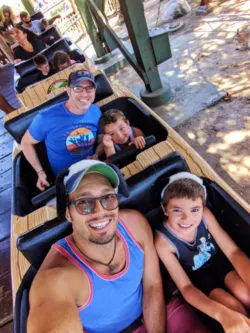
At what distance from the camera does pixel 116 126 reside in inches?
70.6

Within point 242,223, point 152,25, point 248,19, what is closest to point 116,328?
point 242,223

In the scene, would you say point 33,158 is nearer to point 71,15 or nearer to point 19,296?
point 19,296

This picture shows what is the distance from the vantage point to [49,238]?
113 cm

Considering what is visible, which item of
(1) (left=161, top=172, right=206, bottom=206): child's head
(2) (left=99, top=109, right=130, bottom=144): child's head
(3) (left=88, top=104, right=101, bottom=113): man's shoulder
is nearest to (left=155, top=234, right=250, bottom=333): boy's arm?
(1) (left=161, top=172, right=206, bottom=206): child's head

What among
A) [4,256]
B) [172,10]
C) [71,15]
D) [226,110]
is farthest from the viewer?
[71,15]

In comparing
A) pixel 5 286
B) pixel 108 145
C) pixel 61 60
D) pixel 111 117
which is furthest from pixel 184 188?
pixel 61 60

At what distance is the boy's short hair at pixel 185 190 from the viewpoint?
1.13 metres

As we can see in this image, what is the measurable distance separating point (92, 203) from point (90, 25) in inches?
176

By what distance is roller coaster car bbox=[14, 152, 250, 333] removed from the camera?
1103 millimetres

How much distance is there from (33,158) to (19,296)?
1099mm

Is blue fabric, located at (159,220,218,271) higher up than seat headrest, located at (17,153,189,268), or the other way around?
seat headrest, located at (17,153,189,268)

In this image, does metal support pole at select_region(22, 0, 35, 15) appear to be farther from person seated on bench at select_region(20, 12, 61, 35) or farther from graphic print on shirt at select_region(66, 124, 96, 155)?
graphic print on shirt at select_region(66, 124, 96, 155)

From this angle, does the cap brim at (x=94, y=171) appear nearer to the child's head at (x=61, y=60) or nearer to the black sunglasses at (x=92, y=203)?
the black sunglasses at (x=92, y=203)

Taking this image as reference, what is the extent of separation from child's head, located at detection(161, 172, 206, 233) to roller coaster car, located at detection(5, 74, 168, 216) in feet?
1.53
